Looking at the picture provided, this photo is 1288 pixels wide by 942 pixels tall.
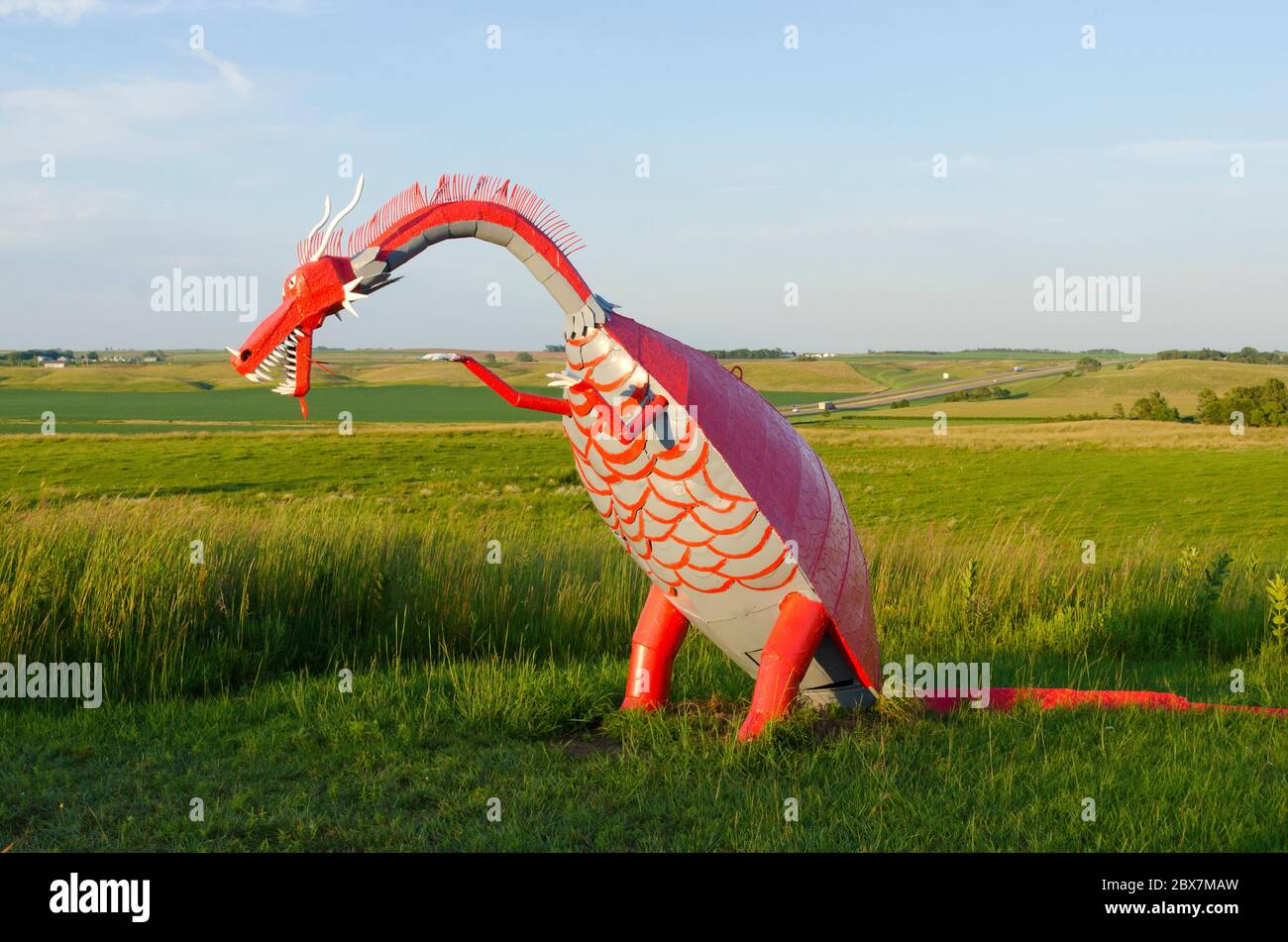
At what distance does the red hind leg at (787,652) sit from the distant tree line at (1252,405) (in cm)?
3405

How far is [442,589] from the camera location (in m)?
7.58

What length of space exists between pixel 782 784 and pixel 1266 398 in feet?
122

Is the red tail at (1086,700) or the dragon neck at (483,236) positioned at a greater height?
the dragon neck at (483,236)

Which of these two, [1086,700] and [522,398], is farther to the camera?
[1086,700]

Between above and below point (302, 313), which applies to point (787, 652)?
below

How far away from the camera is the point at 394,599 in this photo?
750 cm

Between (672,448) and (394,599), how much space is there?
150 inches

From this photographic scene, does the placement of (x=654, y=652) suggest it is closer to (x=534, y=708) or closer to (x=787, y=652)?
(x=534, y=708)

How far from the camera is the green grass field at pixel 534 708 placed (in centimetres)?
432

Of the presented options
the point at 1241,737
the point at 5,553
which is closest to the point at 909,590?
the point at 1241,737

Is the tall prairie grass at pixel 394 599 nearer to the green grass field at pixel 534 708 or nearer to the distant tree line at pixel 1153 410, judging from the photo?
the green grass field at pixel 534 708

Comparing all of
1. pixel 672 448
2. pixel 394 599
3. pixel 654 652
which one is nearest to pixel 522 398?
pixel 672 448

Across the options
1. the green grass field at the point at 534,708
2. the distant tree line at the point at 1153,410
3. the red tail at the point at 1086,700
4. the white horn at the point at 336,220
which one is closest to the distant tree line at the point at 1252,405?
the distant tree line at the point at 1153,410

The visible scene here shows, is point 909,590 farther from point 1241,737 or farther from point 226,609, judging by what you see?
point 226,609
